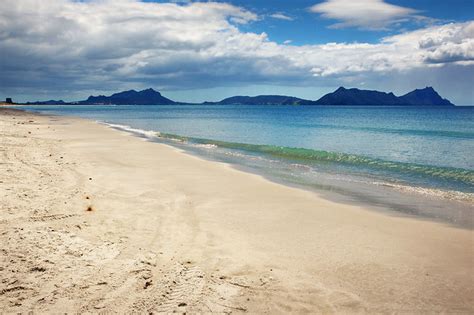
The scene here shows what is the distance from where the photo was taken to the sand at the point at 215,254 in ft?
16.4

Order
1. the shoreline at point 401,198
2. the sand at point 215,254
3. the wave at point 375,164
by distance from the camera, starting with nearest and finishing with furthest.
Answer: the sand at point 215,254 → the shoreline at point 401,198 → the wave at point 375,164

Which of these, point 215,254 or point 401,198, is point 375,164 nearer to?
point 401,198

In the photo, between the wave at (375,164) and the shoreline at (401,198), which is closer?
the shoreline at (401,198)

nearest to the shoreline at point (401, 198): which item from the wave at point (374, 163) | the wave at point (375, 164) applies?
the wave at point (375, 164)

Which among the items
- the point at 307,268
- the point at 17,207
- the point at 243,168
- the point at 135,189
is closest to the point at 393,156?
the point at 243,168

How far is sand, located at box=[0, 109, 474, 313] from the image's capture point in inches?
197

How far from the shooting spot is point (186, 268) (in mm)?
5922

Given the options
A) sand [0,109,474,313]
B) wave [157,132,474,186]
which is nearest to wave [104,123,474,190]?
wave [157,132,474,186]

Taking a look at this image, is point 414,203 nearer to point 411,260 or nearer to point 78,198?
point 411,260

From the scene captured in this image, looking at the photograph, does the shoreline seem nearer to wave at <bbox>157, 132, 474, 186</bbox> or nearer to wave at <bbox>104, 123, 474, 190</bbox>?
wave at <bbox>104, 123, 474, 190</bbox>

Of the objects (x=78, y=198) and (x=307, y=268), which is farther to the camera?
(x=78, y=198)

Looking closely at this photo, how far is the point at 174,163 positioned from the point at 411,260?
13.0 metres

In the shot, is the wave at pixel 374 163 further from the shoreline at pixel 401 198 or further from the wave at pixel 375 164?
the shoreline at pixel 401 198

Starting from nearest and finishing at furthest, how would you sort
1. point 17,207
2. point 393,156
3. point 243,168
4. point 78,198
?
point 17,207 < point 78,198 < point 243,168 < point 393,156
